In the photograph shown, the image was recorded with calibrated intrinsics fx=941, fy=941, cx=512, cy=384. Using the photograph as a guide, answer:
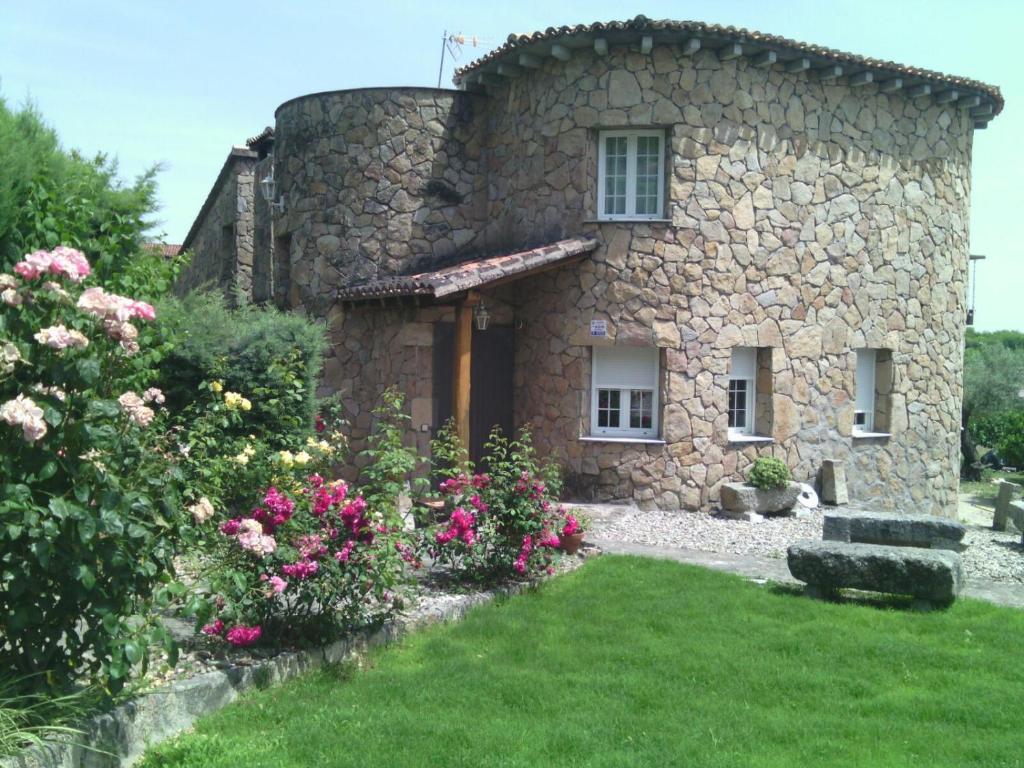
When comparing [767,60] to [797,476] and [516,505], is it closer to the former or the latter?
[797,476]

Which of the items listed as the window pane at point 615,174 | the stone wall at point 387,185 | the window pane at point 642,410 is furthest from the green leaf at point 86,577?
the stone wall at point 387,185

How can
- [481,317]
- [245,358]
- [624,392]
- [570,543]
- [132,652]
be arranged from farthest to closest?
[624,392] → [481,317] → [245,358] → [570,543] → [132,652]

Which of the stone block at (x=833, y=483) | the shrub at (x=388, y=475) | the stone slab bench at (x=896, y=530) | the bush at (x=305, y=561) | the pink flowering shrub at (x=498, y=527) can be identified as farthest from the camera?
the stone block at (x=833, y=483)

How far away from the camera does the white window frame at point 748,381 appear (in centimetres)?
1390

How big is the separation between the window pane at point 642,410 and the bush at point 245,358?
4608mm

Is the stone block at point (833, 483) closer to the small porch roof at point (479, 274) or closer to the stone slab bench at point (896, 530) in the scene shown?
the stone slab bench at point (896, 530)

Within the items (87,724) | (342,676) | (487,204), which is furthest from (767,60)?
(87,724)

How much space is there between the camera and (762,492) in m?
13.1

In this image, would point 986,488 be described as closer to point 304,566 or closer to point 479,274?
point 479,274

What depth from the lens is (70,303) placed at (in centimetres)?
444

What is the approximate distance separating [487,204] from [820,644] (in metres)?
9.83

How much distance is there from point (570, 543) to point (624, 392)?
4395 millimetres

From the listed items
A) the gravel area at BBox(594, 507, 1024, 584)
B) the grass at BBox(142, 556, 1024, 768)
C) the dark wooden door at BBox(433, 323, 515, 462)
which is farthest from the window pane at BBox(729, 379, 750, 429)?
the grass at BBox(142, 556, 1024, 768)

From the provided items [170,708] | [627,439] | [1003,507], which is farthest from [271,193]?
[1003,507]
